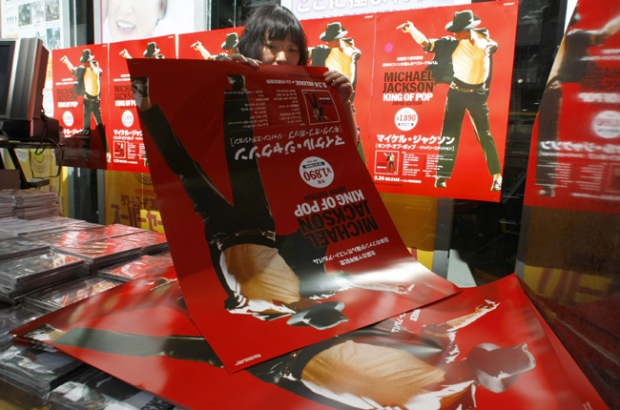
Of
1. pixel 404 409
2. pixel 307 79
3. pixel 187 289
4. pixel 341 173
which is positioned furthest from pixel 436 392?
pixel 307 79

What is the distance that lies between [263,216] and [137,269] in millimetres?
336

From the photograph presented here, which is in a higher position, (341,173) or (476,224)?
(341,173)

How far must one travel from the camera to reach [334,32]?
6.37 ft

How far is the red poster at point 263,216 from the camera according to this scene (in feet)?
1.62

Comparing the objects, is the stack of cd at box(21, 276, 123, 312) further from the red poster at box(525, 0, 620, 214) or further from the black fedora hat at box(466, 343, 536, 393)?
the red poster at box(525, 0, 620, 214)

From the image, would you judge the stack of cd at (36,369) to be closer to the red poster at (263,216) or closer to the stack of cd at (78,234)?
the red poster at (263,216)

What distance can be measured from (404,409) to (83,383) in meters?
0.32

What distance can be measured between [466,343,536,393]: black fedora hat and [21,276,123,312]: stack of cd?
572 mm

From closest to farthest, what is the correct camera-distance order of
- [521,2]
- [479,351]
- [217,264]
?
[479,351], [217,264], [521,2]

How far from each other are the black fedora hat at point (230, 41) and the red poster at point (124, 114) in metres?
0.50

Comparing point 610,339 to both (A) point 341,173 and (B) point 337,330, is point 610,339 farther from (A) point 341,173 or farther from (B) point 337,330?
(A) point 341,173

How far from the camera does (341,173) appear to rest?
0.70 metres

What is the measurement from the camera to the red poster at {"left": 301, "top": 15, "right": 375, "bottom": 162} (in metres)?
1.87

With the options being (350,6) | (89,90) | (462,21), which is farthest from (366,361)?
(89,90)
